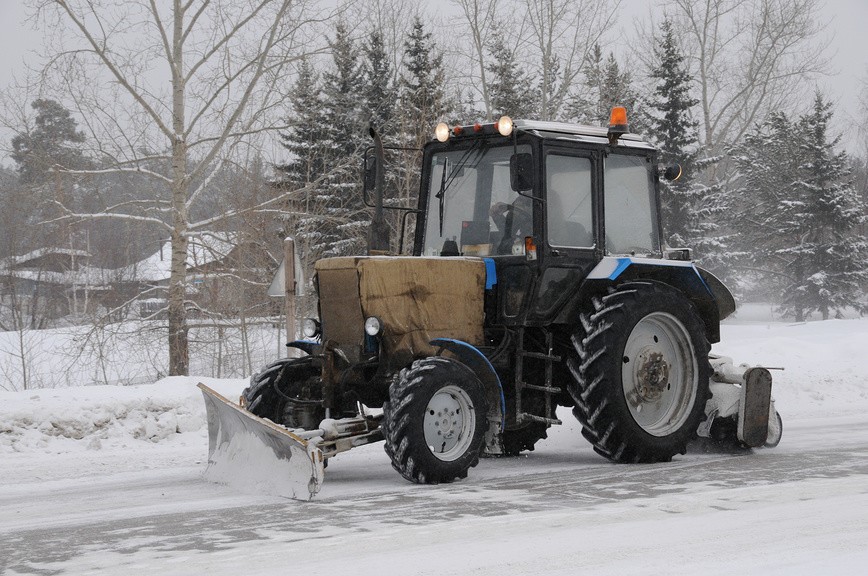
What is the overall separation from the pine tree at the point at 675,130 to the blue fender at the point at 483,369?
28974mm

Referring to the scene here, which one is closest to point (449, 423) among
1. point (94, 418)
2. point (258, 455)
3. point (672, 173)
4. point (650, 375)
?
point (258, 455)

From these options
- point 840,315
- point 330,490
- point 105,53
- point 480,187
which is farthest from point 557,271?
point 840,315

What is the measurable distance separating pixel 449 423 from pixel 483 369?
52 centimetres

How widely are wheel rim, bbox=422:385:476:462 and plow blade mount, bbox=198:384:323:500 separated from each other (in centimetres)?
85

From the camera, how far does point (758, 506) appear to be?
6082 mm

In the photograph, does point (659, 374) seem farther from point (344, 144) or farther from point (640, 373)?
point (344, 144)

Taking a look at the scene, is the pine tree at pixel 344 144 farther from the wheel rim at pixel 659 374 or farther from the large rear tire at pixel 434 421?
the large rear tire at pixel 434 421

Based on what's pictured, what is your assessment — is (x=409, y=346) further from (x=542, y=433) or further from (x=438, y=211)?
(x=542, y=433)

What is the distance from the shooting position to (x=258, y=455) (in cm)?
707

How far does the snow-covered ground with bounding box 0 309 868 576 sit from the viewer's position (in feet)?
15.8

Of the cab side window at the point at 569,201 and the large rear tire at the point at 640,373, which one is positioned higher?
the cab side window at the point at 569,201

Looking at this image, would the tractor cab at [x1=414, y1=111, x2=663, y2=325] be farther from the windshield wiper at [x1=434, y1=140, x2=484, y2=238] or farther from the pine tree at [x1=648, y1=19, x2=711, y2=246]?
the pine tree at [x1=648, y1=19, x2=711, y2=246]

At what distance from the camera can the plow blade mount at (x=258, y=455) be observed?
6.57 meters

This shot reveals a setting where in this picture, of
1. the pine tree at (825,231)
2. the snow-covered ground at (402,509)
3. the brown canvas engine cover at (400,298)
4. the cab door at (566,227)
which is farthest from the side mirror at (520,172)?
the pine tree at (825,231)
